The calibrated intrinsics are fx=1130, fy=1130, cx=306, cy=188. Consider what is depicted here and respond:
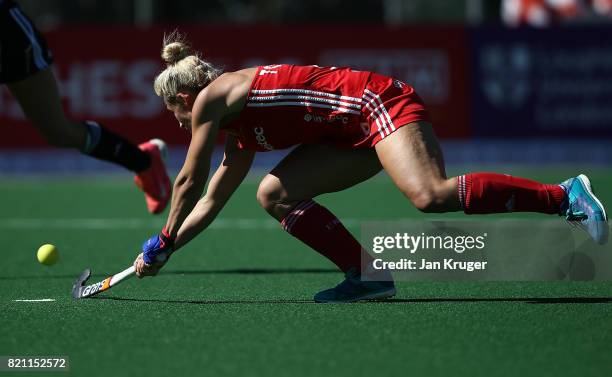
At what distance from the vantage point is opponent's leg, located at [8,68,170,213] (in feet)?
16.1

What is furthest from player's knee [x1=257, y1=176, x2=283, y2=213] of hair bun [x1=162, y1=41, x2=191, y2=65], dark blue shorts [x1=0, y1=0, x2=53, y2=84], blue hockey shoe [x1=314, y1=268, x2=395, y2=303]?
dark blue shorts [x1=0, y1=0, x2=53, y2=84]

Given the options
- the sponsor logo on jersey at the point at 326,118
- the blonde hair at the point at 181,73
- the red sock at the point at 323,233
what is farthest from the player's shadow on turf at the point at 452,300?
the blonde hair at the point at 181,73

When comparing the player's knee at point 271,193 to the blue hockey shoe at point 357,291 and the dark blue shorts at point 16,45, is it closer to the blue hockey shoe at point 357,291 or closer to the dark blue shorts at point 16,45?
the blue hockey shoe at point 357,291

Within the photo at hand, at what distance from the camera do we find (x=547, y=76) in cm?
1364

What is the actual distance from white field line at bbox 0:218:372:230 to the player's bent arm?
3414 mm

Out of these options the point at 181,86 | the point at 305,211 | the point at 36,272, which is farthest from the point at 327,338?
the point at 36,272

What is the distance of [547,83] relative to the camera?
13.6m

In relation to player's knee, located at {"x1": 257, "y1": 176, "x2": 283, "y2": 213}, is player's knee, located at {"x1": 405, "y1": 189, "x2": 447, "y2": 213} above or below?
above

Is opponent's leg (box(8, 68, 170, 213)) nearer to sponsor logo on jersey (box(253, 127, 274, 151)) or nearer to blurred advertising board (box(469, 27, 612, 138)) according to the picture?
sponsor logo on jersey (box(253, 127, 274, 151))

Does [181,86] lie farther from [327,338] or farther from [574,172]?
[574,172]

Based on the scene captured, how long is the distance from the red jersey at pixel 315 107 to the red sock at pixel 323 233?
0.32 meters

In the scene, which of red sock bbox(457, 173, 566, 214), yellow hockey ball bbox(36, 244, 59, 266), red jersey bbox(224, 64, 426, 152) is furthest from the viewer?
yellow hockey ball bbox(36, 244, 59, 266)

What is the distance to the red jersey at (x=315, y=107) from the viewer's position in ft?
15.5

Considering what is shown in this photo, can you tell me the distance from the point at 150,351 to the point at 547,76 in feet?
34.4
